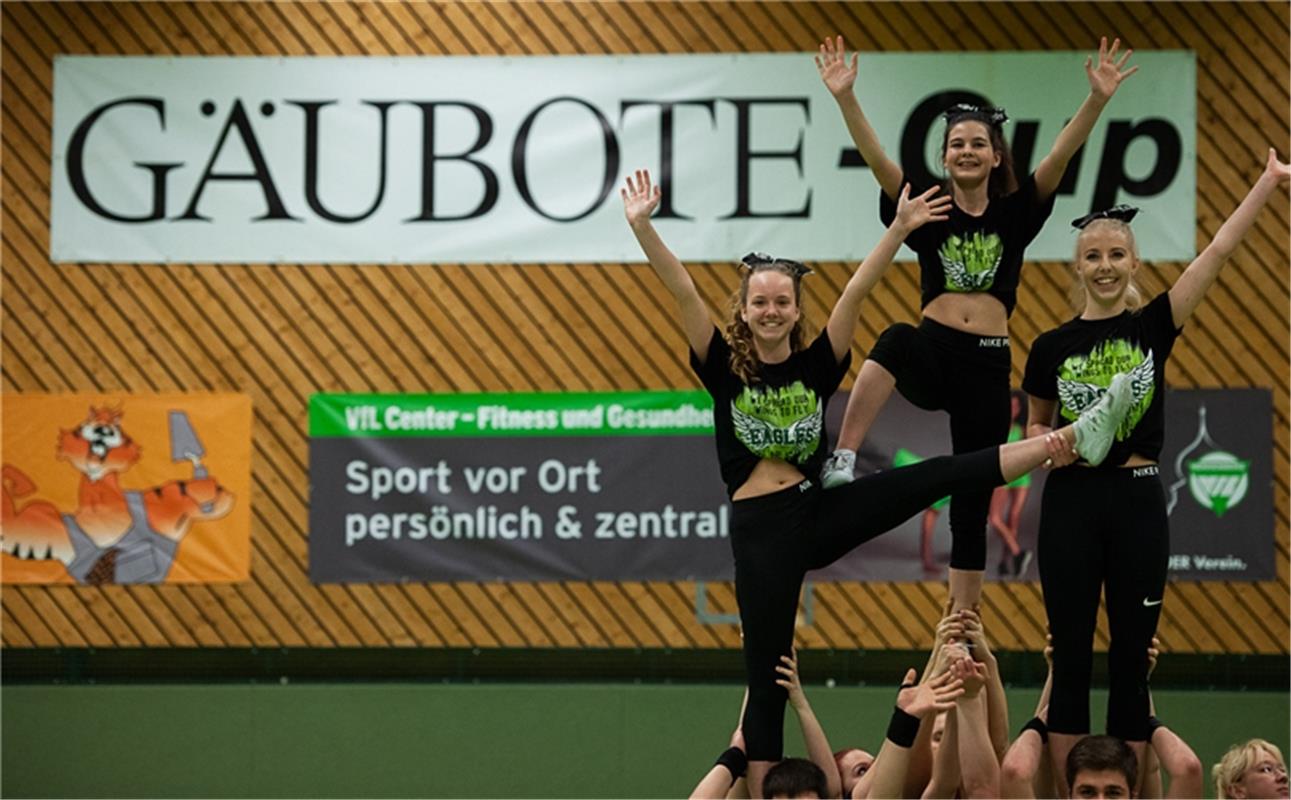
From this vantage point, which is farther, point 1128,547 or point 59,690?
point 59,690

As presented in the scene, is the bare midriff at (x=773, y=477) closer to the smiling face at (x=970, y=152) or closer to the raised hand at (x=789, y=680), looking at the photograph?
the raised hand at (x=789, y=680)

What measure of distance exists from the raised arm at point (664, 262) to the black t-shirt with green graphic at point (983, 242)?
66 cm

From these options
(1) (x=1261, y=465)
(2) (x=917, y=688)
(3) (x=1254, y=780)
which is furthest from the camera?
(1) (x=1261, y=465)

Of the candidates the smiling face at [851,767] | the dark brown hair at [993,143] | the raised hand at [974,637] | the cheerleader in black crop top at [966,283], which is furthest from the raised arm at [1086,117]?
the smiling face at [851,767]

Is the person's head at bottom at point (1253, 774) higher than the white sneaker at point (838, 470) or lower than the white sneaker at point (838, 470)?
lower

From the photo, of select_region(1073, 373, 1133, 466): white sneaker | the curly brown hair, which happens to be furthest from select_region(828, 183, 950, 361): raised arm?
select_region(1073, 373, 1133, 466): white sneaker

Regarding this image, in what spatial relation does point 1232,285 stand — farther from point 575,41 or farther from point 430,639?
point 430,639

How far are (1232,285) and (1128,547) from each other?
4.02 metres

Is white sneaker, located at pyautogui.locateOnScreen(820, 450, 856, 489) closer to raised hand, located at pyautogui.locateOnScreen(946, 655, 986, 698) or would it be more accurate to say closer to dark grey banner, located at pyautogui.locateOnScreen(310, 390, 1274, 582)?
raised hand, located at pyautogui.locateOnScreen(946, 655, 986, 698)

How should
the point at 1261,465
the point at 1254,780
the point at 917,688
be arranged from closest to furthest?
the point at 917,688
the point at 1254,780
the point at 1261,465

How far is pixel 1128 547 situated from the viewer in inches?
179

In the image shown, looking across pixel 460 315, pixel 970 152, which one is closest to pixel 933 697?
pixel 970 152

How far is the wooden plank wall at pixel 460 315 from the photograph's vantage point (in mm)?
8102

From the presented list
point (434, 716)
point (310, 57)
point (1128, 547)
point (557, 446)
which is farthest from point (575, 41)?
point (1128, 547)
